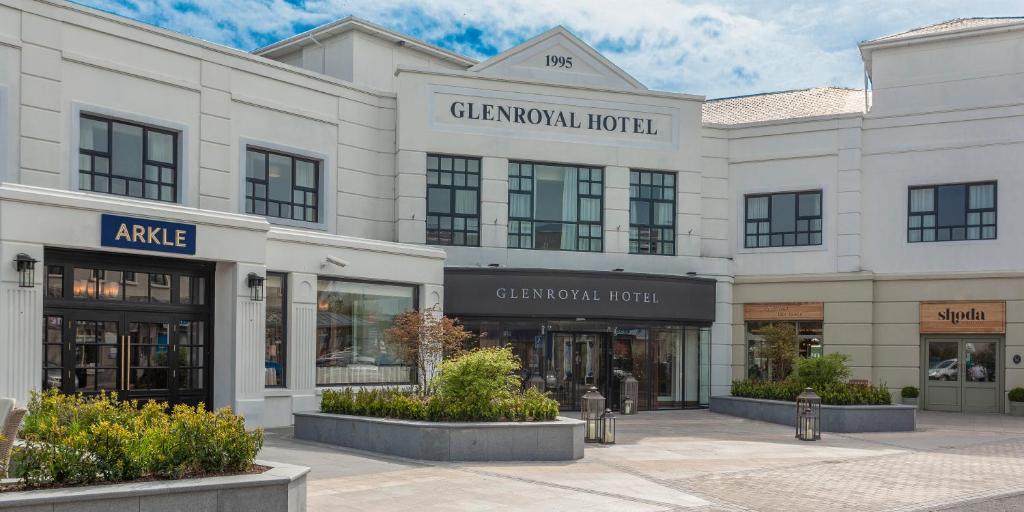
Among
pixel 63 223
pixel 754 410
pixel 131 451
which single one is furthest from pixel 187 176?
pixel 754 410

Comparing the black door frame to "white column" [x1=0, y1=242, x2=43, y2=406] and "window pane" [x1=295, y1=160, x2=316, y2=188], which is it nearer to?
"white column" [x1=0, y1=242, x2=43, y2=406]

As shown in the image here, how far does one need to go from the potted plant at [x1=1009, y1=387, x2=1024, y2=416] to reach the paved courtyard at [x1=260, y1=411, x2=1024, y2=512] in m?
6.74

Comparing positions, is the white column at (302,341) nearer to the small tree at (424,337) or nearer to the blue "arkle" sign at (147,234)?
the small tree at (424,337)

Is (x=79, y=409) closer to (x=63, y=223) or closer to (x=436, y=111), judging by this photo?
(x=63, y=223)

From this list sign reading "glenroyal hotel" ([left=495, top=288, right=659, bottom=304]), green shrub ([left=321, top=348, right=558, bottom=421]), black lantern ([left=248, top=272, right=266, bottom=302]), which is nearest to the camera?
green shrub ([left=321, top=348, right=558, bottom=421])

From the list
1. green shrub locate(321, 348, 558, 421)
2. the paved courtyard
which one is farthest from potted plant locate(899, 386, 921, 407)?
green shrub locate(321, 348, 558, 421)

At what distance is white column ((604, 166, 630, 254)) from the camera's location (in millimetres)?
28594

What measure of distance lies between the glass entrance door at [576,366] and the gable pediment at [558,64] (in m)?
7.38

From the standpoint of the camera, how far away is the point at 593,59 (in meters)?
29.2

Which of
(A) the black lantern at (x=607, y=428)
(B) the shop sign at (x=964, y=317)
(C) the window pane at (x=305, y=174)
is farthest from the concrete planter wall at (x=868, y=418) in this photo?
(C) the window pane at (x=305, y=174)

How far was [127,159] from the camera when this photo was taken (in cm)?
2122

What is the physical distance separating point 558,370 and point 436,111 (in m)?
7.85

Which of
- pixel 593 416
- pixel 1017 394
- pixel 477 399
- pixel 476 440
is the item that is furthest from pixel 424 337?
pixel 1017 394

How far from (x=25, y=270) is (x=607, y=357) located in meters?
16.1
